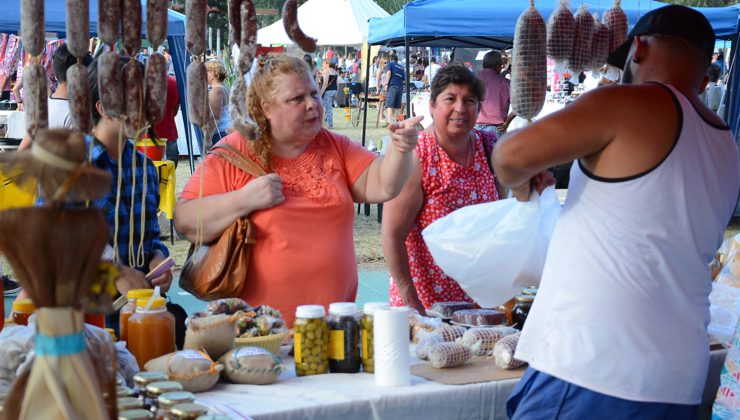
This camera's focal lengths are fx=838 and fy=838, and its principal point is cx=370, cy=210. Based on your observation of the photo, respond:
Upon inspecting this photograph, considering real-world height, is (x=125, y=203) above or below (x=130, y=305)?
above

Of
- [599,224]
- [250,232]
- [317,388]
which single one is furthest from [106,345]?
[250,232]

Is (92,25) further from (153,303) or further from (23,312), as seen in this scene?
(153,303)

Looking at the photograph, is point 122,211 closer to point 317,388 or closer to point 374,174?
point 374,174

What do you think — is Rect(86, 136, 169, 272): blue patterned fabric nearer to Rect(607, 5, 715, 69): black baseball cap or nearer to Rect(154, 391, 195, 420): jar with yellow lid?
Rect(154, 391, 195, 420): jar with yellow lid

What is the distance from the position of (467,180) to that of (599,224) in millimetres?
1702

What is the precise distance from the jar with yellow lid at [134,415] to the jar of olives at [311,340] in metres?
0.73

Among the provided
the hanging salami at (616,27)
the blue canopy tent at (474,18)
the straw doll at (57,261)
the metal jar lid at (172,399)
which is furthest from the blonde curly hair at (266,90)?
the blue canopy tent at (474,18)

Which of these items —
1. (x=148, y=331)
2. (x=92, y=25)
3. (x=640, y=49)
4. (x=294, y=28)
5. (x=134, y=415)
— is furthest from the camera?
(x=92, y=25)

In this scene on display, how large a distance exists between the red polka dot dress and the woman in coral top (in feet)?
1.77

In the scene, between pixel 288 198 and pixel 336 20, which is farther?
pixel 336 20

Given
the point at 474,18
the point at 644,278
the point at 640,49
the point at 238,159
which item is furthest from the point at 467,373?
the point at 474,18

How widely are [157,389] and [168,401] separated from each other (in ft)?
0.40

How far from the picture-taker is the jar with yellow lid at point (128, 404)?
161cm

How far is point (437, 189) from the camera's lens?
3.54 m
